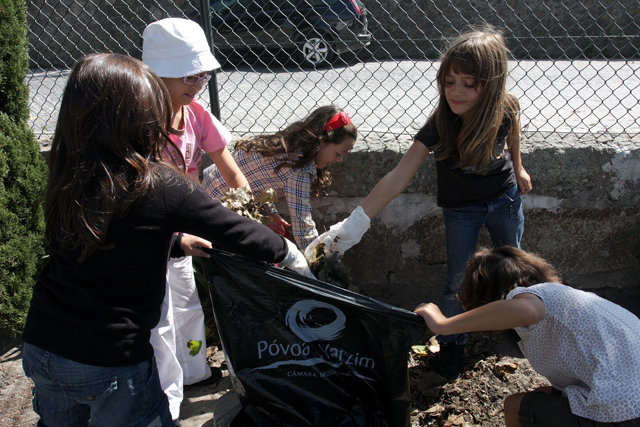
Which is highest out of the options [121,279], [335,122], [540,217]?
[335,122]

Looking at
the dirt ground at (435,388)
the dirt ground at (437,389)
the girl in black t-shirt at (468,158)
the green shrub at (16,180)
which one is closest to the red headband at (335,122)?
the girl in black t-shirt at (468,158)

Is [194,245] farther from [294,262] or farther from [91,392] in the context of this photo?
[91,392]

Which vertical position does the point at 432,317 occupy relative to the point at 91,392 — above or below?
Answer: above

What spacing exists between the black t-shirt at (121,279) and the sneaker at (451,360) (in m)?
1.50

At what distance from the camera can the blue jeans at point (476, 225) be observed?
232 cm

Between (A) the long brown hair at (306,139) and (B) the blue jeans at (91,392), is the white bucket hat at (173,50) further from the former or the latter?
(B) the blue jeans at (91,392)

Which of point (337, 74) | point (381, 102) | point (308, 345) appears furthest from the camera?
point (337, 74)

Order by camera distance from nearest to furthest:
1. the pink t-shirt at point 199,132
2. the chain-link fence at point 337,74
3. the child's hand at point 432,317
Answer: the child's hand at point 432,317 < the pink t-shirt at point 199,132 < the chain-link fence at point 337,74

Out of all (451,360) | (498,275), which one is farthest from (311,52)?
(498,275)

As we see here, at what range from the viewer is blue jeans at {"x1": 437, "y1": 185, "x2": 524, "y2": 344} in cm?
232

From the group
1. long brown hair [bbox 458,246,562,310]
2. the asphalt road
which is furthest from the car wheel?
long brown hair [bbox 458,246,562,310]

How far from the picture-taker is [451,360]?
2.50m

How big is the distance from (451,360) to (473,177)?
3.13 feet

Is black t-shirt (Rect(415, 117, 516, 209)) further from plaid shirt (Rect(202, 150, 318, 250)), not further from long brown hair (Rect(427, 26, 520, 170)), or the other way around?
plaid shirt (Rect(202, 150, 318, 250))
